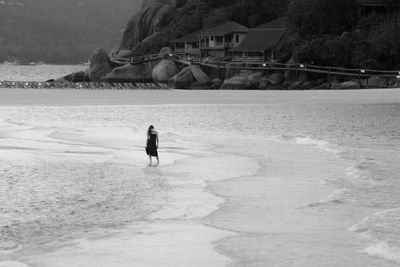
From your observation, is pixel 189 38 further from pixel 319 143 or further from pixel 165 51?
pixel 319 143

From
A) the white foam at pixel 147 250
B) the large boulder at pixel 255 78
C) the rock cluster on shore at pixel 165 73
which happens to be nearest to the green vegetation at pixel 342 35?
the rock cluster on shore at pixel 165 73

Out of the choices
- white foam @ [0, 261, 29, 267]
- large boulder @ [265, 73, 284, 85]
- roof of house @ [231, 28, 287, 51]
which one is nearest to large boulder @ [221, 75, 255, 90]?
large boulder @ [265, 73, 284, 85]

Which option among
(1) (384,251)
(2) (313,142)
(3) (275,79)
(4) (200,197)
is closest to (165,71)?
(3) (275,79)

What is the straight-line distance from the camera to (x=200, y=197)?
15586 mm

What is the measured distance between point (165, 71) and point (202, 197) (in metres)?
73.6

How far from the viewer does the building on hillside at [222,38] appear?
91375 millimetres

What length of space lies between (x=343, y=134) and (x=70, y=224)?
20.0 metres

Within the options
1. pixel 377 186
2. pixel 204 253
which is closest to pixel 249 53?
pixel 377 186

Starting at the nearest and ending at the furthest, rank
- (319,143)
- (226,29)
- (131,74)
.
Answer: (319,143), (226,29), (131,74)

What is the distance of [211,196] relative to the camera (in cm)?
1566

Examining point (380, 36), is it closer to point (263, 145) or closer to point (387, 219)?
point (263, 145)

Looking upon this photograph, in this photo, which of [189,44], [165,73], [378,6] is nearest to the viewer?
[378,6]

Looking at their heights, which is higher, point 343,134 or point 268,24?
point 268,24

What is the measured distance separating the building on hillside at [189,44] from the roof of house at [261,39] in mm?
8535
